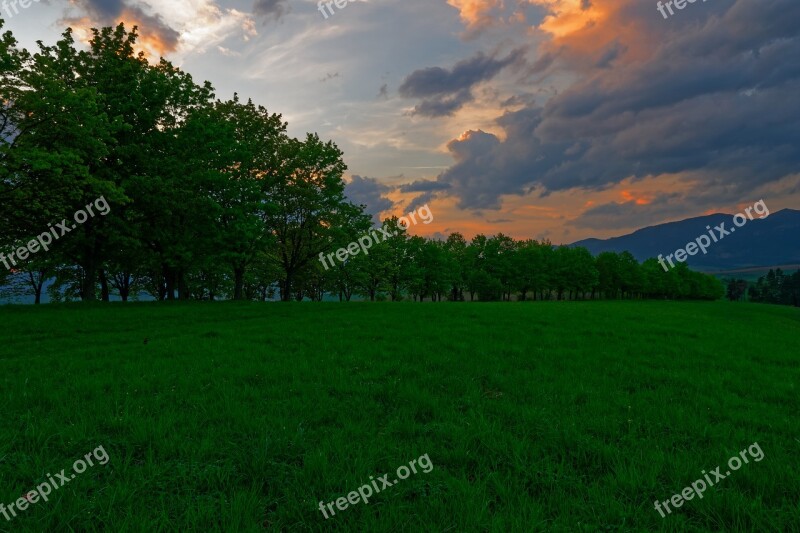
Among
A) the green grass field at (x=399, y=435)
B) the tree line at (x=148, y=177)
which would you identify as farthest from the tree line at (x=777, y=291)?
the green grass field at (x=399, y=435)

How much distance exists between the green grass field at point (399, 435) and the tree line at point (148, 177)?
17.1 m

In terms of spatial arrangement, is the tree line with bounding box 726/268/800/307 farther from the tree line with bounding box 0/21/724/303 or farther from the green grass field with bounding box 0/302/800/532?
the green grass field with bounding box 0/302/800/532

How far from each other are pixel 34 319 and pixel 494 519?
83.7 ft

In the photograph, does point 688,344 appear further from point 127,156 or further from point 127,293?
point 127,293

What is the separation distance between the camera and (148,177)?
28516 millimetres

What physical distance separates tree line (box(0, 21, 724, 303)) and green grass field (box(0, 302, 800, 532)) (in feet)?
56.1

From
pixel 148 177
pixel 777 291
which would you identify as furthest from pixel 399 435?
pixel 777 291

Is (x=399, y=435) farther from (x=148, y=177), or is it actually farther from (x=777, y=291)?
(x=777, y=291)

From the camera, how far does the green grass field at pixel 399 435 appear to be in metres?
4.48

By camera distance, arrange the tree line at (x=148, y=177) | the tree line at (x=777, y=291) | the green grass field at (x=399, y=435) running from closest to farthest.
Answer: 1. the green grass field at (x=399, y=435)
2. the tree line at (x=148, y=177)
3. the tree line at (x=777, y=291)

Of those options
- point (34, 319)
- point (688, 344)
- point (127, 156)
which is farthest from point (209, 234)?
point (688, 344)

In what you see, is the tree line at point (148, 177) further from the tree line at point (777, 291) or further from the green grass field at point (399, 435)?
the tree line at point (777, 291)

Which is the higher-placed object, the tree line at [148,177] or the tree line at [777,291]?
the tree line at [148,177]

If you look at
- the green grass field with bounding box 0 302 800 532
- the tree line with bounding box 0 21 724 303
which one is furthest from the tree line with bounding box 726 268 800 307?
the green grass field with bounding box 0 302 800 532
